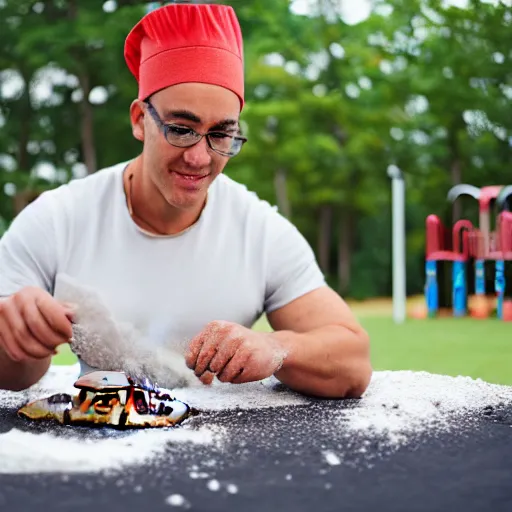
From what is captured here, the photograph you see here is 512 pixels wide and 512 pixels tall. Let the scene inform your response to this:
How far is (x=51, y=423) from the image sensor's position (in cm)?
136

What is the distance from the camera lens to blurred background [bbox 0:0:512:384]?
9289 mm

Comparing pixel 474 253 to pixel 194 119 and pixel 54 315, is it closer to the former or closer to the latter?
pixel 194 119

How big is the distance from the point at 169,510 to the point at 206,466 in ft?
0.61

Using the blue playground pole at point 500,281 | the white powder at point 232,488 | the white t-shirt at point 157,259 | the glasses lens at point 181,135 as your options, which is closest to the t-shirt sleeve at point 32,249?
the white t-shirt at point 157,259

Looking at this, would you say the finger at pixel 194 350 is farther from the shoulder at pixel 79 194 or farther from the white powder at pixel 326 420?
the shoulder at pixel 79 194

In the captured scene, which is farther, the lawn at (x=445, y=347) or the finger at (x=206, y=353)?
the lawn at (x=445, y=347)

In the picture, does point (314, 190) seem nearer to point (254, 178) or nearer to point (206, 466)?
point (254, 178)

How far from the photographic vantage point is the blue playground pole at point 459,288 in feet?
18.8

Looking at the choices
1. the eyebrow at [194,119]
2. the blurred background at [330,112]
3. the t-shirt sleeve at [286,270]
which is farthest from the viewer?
the blurred background at [330,112]

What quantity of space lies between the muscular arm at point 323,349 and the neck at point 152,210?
1.04 feet

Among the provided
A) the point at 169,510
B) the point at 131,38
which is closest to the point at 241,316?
the point at 131,38

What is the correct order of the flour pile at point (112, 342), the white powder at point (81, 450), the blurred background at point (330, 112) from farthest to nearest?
the blurred background at point (330, 112)
the flour pile at point (112, 342)
the white powder at point (81, 450)

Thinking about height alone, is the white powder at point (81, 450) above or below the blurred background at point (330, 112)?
below

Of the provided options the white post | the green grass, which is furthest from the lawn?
the white post
